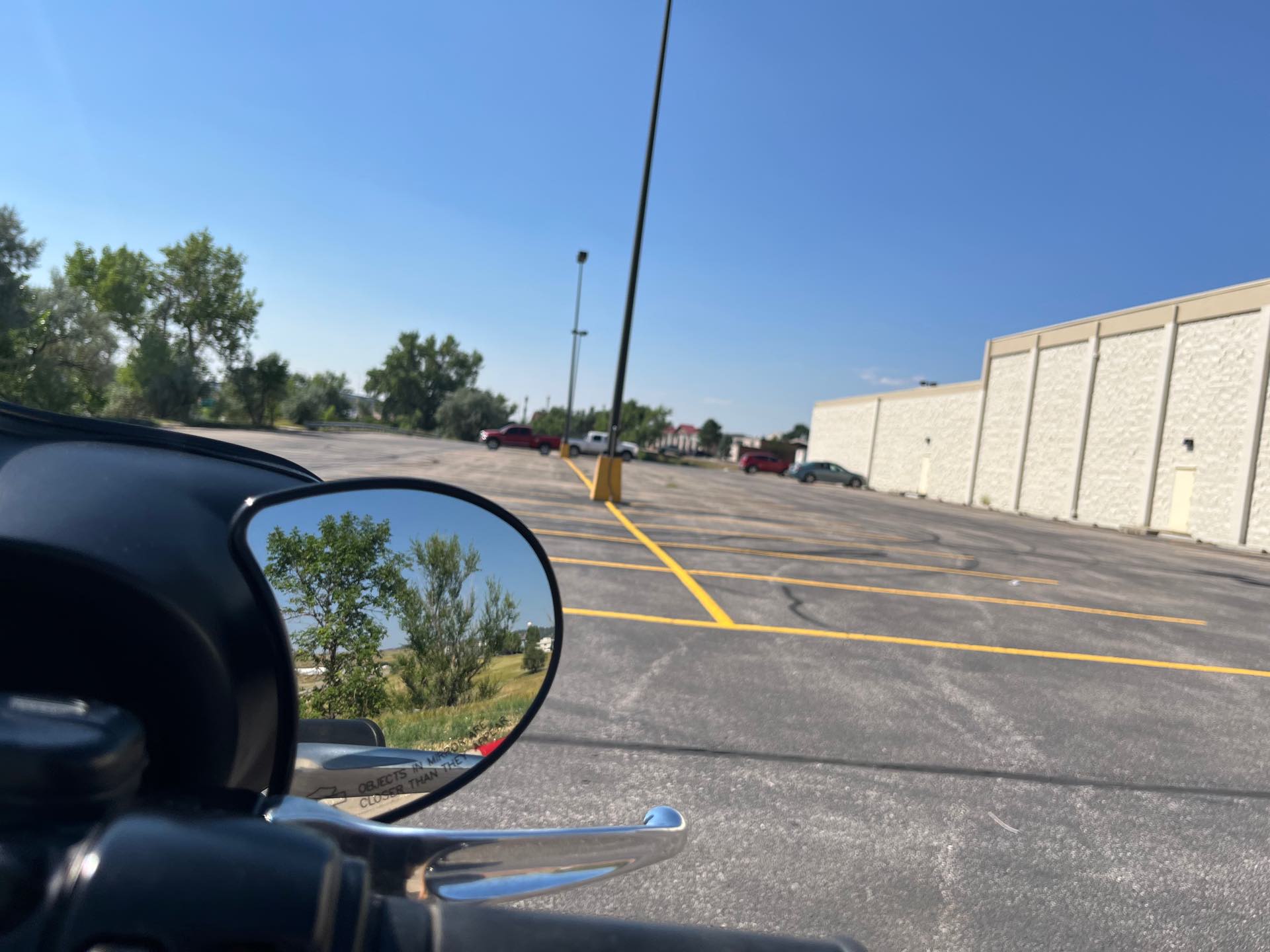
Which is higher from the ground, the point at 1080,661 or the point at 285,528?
the point at 285,528

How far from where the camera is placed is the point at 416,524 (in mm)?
1221

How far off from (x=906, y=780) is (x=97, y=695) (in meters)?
3.34

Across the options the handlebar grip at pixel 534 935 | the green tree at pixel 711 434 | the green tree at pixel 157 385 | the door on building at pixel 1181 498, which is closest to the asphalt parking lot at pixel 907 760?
the handlebar grip at pixel 534 935

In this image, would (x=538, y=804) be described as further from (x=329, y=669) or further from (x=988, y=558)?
(x=988, y=558)

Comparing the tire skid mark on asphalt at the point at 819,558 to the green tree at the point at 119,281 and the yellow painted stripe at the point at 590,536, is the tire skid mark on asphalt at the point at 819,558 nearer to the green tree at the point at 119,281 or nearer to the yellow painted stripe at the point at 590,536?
the yellow painted stripe at the point at 590,536

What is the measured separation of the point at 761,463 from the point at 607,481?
42.3 m

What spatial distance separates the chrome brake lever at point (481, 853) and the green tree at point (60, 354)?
3330 centimetres

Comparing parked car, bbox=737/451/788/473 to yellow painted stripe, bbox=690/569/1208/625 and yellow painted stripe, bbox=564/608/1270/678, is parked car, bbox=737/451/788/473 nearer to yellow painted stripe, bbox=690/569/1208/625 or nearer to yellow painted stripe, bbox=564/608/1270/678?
yellow painted stripe, bbox=690/569/1208/625

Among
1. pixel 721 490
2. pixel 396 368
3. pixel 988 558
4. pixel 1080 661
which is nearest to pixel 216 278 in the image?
pixel 396 368

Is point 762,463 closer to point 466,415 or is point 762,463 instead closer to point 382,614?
point 466,415

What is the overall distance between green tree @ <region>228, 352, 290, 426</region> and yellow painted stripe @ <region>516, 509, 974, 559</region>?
5972 centimetres

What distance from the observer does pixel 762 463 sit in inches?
2295

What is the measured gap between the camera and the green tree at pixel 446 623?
1243 millimetres

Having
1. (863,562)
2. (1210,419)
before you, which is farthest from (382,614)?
(1210,419)
